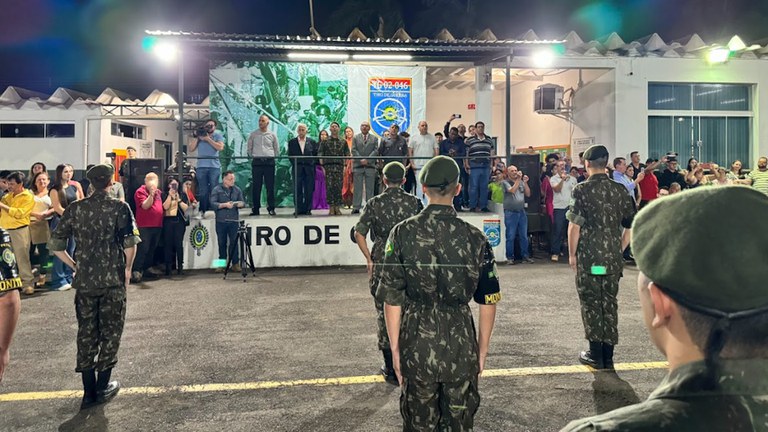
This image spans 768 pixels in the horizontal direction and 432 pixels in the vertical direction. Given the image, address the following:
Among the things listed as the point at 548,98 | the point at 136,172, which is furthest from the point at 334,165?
the point at 548,98

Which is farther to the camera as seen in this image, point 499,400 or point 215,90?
point 215,90

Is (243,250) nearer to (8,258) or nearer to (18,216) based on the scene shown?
(18,216)

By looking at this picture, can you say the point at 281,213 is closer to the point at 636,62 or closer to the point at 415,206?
the point at 415,206

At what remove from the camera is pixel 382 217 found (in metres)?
4.67

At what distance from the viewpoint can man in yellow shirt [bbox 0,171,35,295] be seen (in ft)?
26.8

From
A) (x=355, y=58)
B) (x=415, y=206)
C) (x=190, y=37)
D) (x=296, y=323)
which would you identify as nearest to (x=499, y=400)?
(x=415, y=206)

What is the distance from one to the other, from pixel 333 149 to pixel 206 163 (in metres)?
2.67

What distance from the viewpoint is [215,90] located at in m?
13.0

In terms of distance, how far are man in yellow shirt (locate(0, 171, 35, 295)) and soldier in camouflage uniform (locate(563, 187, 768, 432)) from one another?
9438 millimetres

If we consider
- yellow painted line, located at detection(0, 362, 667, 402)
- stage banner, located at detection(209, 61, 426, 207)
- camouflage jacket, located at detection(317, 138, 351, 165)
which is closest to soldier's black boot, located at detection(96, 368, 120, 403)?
yellow painted line, located at detection(0, 362, 667, 402)

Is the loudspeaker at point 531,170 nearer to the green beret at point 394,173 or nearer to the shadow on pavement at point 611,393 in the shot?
the green beret at point 394,173

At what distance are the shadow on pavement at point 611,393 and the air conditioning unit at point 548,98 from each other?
13.7 metres

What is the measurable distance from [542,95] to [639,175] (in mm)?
6077

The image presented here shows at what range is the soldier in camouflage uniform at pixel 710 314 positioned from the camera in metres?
0.93
